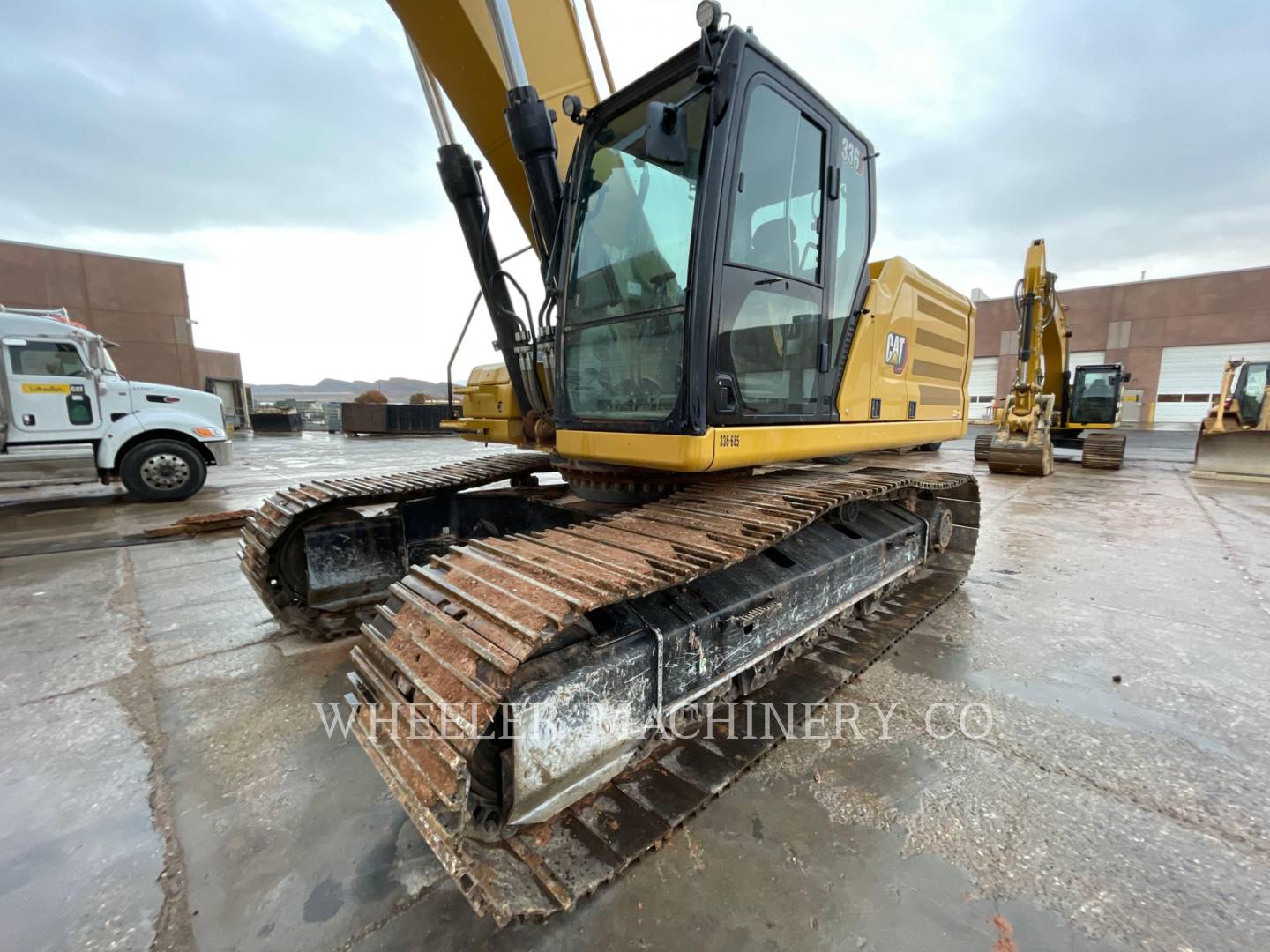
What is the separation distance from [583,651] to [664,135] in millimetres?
1699

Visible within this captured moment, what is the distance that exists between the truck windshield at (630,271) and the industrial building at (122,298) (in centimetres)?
2198

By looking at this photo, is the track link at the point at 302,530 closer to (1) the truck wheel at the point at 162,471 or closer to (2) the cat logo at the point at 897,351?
(2) the cat logo at the point at 897,351

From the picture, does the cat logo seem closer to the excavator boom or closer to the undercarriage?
the undercarriage

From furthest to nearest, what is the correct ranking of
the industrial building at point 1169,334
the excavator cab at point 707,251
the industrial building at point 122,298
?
the industrial building at point 1169,334 → the industrial building at point 122,298 → the excavator cab at point 707,251

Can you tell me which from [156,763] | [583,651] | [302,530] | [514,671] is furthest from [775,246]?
[156,763]

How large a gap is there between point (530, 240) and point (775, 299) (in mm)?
1913

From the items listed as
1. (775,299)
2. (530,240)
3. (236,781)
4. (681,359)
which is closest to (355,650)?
(236,781)

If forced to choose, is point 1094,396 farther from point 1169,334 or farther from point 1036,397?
point 1169,334

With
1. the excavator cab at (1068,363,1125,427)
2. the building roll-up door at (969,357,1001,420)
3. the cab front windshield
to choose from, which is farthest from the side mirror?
the building roll-up door at (969,357,1001,420)

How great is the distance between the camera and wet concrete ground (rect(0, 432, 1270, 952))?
4.65ft

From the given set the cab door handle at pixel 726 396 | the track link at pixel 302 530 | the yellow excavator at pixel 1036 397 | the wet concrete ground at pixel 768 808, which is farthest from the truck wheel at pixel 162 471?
the yellow excavator at pixel 1036 397

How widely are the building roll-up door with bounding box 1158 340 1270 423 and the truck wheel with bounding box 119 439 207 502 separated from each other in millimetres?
34342

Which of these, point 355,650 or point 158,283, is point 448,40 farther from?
point 158,283

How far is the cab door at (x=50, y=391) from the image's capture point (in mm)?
6730
